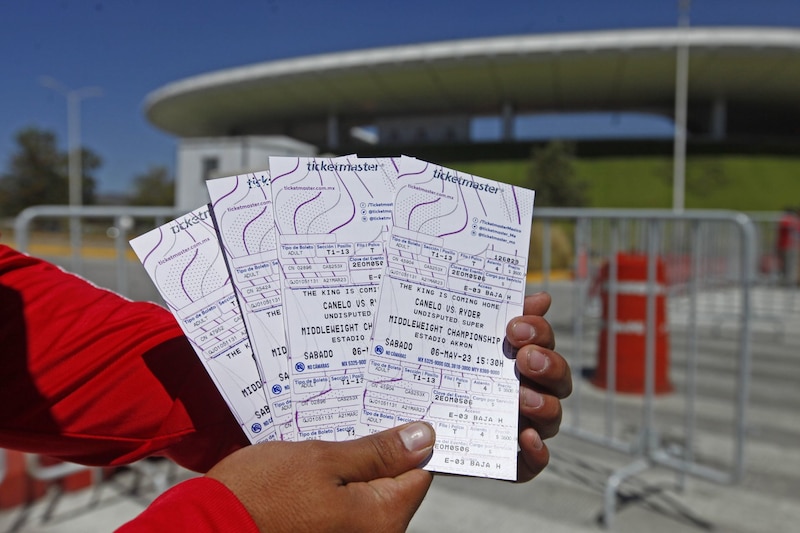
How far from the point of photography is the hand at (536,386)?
2.99 feet

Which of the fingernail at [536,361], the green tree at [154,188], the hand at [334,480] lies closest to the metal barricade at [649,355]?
the fingernail at [536,361]

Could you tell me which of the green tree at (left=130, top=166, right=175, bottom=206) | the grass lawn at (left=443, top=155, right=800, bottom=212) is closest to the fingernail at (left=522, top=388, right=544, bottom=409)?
the grass lawn at (left=443, top=155, right=800, bottom=212)

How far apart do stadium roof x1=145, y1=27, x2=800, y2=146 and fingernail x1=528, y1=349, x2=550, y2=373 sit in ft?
75.6

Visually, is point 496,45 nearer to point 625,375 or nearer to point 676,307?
point 676,307

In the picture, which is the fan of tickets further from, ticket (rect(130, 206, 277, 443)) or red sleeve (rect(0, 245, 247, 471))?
red sleeve (rect(0, 245, 247, 471))

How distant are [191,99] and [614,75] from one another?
23138 millimetres

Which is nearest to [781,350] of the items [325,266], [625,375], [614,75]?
[625,375]

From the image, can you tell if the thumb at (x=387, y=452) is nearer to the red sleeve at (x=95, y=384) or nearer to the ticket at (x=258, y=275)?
the ticket at (x=258, y=275)

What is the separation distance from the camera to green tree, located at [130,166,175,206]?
36.8 meters

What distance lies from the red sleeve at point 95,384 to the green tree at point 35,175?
1490 inches

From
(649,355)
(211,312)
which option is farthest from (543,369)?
(649,355)

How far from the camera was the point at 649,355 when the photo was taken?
328 centimetres

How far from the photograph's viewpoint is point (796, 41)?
25094 millimetres

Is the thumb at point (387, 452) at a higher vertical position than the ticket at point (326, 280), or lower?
lower
